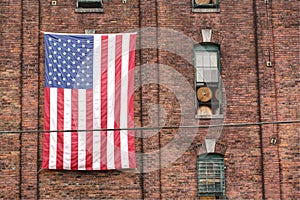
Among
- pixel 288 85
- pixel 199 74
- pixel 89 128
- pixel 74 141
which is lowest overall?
pixel 74 141

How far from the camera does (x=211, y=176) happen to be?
63.5 feet

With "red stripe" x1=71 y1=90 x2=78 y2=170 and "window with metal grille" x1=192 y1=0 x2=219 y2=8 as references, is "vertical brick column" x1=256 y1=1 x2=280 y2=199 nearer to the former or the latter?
"window with metal grille" x1=192 y1=0 x2=219 y2=8

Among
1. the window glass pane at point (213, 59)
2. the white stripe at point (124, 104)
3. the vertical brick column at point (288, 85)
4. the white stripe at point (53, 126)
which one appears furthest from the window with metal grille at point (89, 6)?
the vertical brick column at point (288, 85)

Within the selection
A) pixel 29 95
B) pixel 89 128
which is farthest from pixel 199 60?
pixel 29 95

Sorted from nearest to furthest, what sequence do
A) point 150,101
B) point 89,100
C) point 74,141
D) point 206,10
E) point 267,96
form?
point 74,141 < point 89,100 < point 150,101 < point 267,96 < point 206,10

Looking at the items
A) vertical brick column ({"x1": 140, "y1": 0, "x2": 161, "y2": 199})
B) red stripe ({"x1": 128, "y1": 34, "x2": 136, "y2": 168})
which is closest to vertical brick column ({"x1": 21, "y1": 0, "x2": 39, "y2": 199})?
red stripe ({"x1": 128, "y1": 34, "x2": 136, "y2": 168})

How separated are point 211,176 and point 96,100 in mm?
4455

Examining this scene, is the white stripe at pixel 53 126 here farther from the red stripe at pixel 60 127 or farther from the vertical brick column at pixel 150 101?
the vertical brick column at pixel 150 101

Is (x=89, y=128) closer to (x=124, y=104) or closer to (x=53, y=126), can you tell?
(x=53, y=126)

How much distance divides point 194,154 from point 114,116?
2.88 metres

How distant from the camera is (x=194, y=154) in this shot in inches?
762

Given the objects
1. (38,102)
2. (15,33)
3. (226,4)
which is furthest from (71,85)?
(226,4)

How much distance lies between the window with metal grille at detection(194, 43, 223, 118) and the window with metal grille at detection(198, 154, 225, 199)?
147 centimetres

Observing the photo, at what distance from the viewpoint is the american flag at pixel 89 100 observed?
1881 cm
